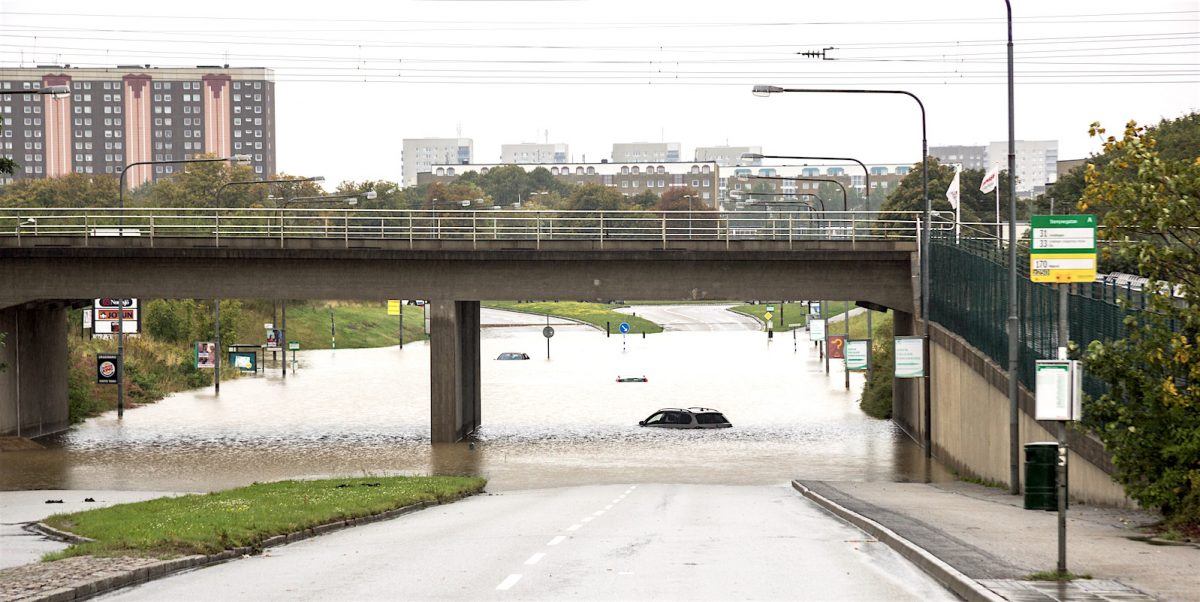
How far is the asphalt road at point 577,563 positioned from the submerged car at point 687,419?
3155 centimetres

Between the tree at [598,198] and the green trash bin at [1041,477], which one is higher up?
the tree at [598,198]

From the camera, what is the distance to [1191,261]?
2145 centimetres

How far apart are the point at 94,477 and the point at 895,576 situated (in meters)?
30.1

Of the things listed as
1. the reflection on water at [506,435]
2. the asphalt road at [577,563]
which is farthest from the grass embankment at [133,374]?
the asphalt road at [577,563]

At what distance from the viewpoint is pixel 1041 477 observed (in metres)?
17.2

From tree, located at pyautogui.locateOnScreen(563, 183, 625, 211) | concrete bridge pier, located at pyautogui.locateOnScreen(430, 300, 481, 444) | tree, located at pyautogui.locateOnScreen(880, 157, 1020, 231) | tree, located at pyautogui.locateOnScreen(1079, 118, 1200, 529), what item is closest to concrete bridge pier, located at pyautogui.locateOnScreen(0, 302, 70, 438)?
concrete bridge pier, located at pyautogui.locateOnScreen(430, 300, 481, 444)

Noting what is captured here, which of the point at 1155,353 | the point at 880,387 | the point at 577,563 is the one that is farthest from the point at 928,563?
the point at 880,387

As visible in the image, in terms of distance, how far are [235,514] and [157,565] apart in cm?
624

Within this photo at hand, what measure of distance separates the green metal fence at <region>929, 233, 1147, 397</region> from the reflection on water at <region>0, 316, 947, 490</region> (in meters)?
5.11

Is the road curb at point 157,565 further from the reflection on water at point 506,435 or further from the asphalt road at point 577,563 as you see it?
the reflection on water at point 506,435

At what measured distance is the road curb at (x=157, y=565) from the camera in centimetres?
1401

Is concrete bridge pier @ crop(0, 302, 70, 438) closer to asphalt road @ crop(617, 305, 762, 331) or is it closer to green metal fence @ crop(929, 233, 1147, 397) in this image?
green metal fence @ crop(929, 233, 1147, 397)

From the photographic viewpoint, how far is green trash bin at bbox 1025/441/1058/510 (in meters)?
16.3

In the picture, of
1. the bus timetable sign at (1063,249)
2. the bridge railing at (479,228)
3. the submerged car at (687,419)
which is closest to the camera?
the bus timetable sign at (1063,249)
